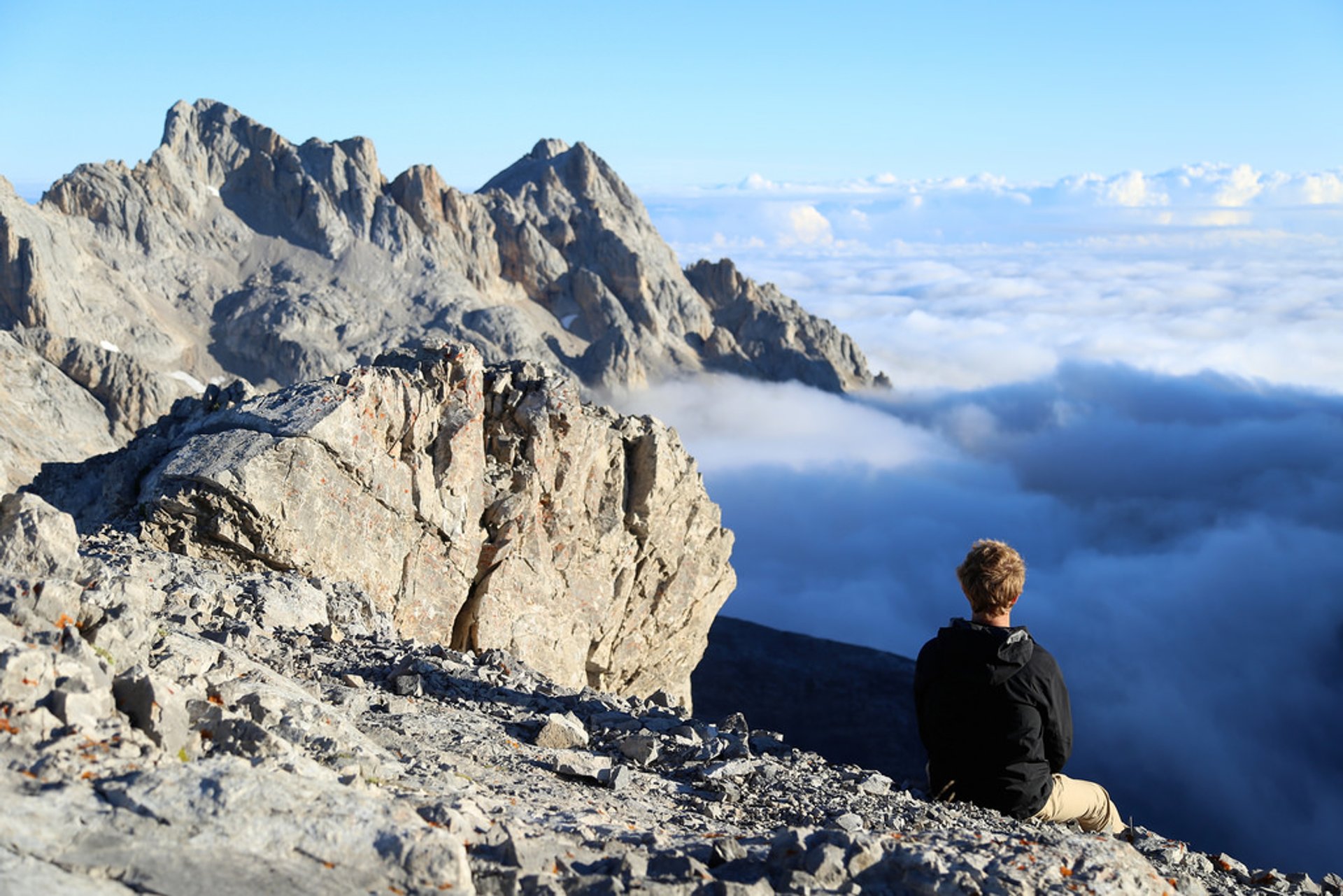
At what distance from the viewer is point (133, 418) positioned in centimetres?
7612

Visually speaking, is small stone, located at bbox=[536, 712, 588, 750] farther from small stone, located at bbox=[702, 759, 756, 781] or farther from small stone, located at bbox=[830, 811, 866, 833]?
small stone, located at bbox=[830, 811, 866, 833]

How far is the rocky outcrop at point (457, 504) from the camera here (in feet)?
60.4

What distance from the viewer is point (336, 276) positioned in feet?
420

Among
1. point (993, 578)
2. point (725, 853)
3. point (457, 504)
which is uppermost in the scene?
point (993, 578)

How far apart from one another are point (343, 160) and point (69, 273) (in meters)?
42.8

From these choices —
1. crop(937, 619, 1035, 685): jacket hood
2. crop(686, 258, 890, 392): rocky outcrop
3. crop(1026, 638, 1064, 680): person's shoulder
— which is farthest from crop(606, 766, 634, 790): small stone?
crop(686, 258, 890, 392): rocky outcrop

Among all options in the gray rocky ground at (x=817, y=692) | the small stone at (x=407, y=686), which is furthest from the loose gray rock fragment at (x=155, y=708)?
the gray rocky ground at (x=817, y=692)

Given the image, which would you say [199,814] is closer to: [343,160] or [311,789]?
[311,789]

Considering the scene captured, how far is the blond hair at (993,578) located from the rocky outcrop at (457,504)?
12529mm

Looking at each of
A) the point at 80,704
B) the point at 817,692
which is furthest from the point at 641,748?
the point at 817,692

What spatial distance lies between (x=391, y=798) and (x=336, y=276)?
128015mm

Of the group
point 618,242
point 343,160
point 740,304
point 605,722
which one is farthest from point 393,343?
point 605,722

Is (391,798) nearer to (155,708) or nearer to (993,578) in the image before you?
(155,708)

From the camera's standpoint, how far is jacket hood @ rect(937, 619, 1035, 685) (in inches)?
375
